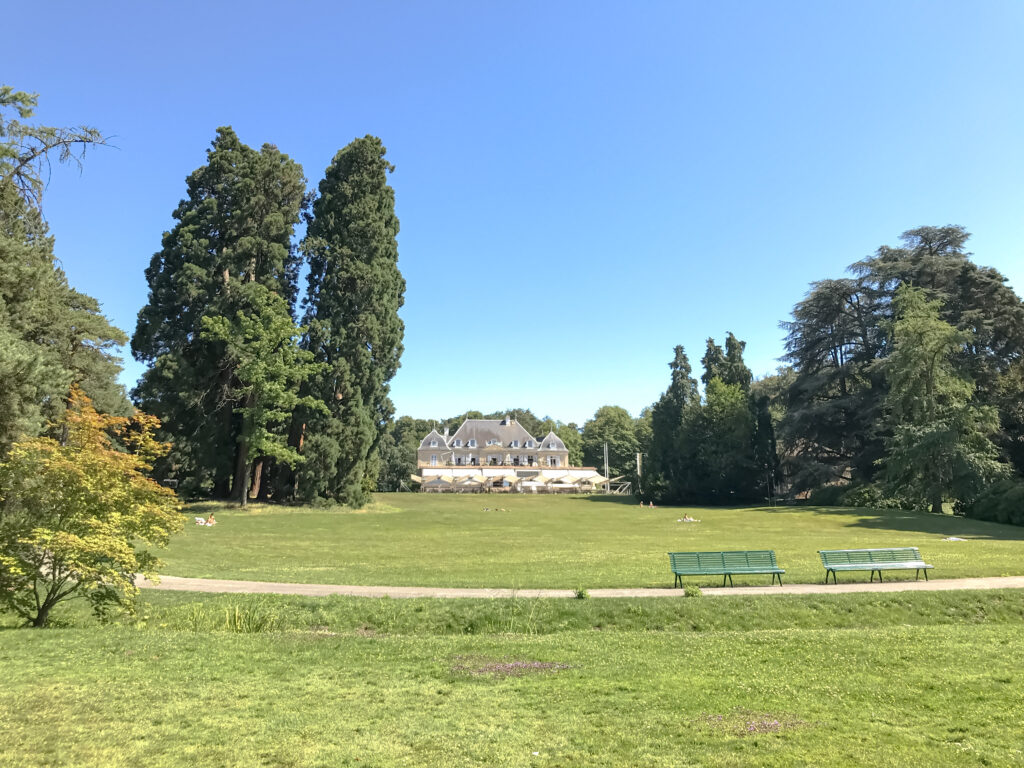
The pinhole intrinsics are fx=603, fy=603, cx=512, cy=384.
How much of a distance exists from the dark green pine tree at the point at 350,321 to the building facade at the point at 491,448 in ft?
175

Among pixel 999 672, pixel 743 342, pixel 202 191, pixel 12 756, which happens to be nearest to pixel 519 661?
pixel 12 756

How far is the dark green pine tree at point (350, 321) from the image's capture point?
141ft

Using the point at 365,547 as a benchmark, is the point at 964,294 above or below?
above

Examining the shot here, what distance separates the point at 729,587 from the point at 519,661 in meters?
7.73

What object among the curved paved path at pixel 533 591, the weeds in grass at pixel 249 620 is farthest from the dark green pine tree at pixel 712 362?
the weeds in grass at pixel 249 620

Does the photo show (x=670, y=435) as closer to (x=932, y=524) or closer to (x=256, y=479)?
(x=932, y=524)

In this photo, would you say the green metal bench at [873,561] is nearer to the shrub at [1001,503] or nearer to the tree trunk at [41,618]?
the tree trunk at [41,618]

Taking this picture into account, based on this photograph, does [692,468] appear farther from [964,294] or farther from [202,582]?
[202,582]

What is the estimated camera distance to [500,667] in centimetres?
839

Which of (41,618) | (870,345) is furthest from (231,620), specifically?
(870,345)

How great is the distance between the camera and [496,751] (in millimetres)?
5504

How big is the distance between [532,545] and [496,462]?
80464 mm

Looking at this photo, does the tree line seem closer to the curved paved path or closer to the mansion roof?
the curved paved path

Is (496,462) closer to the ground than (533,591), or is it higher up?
higher up
